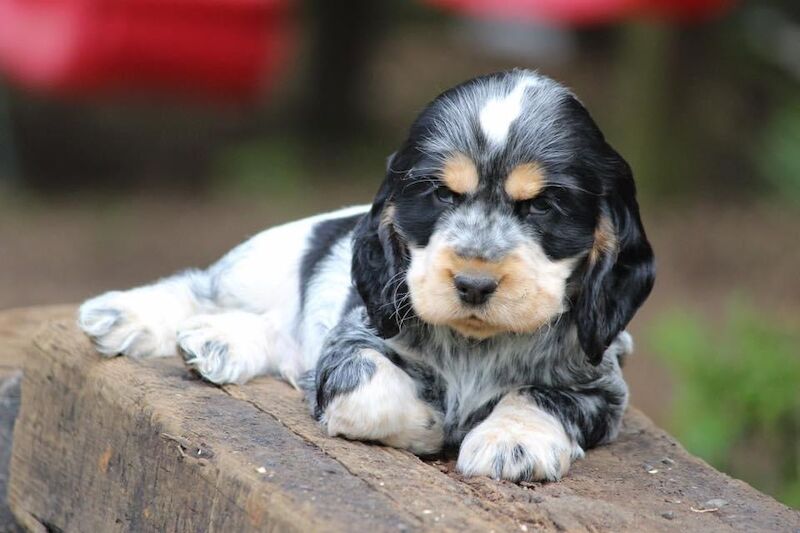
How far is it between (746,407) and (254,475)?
4.16 metres

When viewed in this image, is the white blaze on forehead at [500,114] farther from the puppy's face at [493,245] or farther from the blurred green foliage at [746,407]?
the blurred green foliage at [746,407]

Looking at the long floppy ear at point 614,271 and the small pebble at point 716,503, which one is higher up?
the long floppy ear at point 614,271

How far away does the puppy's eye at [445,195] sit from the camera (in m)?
4.45

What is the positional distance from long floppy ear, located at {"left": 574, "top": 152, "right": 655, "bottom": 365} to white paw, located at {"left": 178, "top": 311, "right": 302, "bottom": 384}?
4.44 feet

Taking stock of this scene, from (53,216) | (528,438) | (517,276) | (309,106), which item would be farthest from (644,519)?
(309,106)

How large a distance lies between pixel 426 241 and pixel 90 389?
1456 millimetres

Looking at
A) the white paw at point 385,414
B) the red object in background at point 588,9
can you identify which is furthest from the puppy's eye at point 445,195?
the red object in background at point 588,9

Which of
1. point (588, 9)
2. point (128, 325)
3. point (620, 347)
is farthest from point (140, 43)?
point (620, 347)

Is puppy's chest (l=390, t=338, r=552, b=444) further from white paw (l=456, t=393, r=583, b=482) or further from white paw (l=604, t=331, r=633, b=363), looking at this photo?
white paw (l=604, t=331, r=633, b=363)

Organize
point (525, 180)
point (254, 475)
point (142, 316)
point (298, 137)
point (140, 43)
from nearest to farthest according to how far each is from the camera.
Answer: point (254, 475) → point (525, 180) → point (142, 316) → point (140, 43) → point (298, 137)

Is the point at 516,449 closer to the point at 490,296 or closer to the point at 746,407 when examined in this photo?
the point at 490,296

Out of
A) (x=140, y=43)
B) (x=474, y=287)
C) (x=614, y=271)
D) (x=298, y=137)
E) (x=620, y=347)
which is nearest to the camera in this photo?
(x=474, y=287)

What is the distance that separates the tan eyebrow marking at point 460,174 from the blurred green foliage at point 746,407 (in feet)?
11.4

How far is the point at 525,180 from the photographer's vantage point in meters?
4.35
